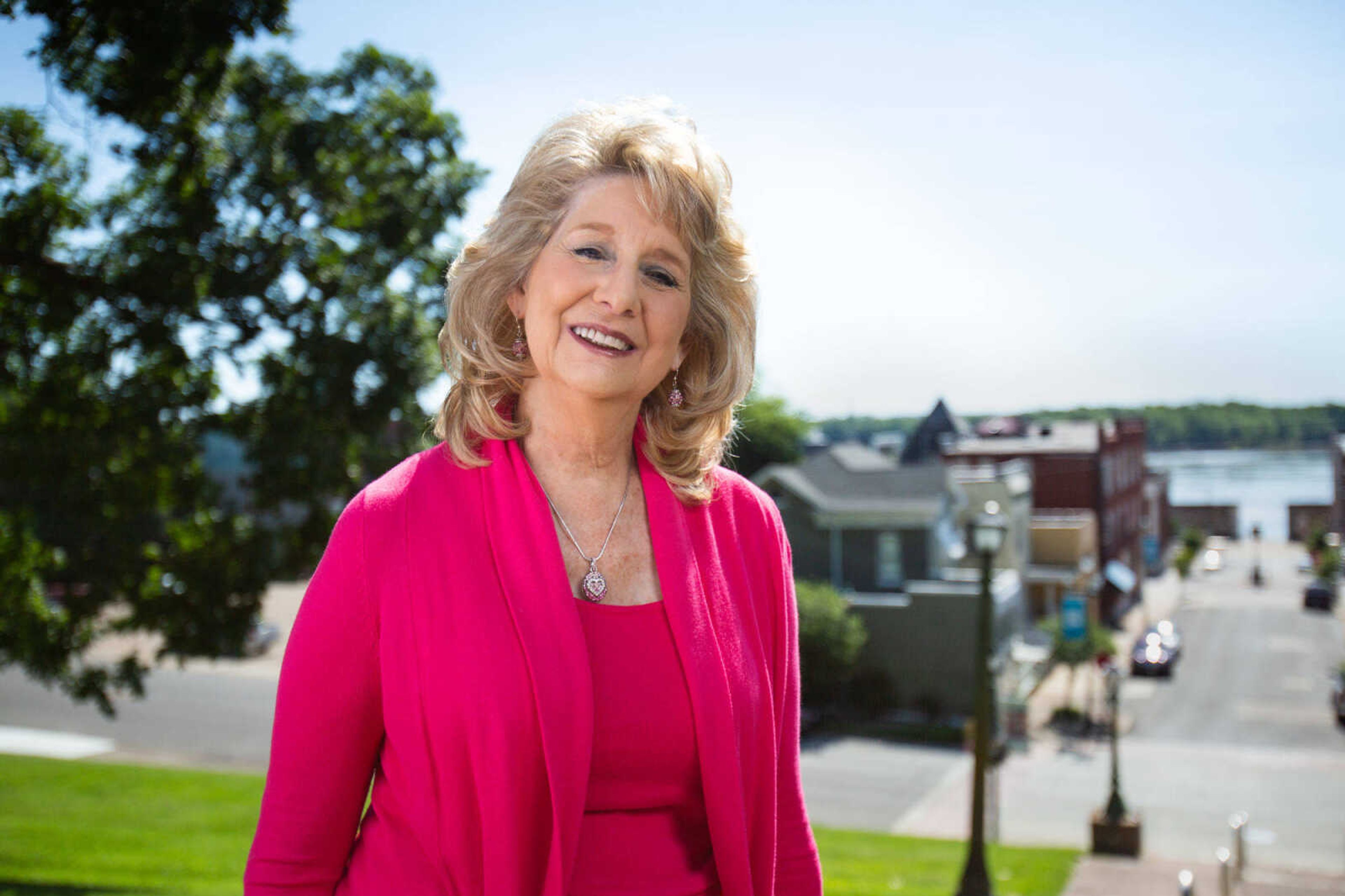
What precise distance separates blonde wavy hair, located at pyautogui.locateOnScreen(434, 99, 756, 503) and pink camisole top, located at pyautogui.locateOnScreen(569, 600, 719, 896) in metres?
0.30

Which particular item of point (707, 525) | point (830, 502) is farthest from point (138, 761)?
point (707, 525)

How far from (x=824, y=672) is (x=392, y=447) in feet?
58.4

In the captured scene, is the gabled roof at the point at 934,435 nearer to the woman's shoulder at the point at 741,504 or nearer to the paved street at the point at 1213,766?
the paved street at the point at 1213,766

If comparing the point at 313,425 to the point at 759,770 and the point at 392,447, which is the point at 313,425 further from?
the point at 759,770

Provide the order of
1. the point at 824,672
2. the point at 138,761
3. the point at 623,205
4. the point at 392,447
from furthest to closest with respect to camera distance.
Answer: the point at 824,672 < the point at 138,761 < the point at 392,447 < the point at 623,205

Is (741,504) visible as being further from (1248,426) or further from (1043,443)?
(1043,443)

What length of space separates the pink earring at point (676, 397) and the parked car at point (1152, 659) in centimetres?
3165

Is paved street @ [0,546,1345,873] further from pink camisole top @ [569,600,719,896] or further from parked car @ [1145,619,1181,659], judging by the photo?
pink camisole top @ [569,600,719,896]

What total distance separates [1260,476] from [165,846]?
15932 millimetres

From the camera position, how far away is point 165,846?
37.6 feet

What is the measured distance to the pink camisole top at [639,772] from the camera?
4.88ft

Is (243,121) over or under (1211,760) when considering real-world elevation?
over

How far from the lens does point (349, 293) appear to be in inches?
304

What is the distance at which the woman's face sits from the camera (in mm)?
1610
